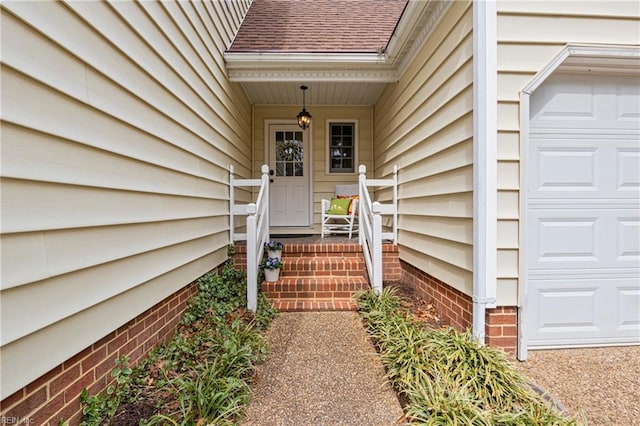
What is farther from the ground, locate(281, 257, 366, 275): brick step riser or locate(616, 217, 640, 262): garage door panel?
locate(616, 217, 640, 262): garage door panel

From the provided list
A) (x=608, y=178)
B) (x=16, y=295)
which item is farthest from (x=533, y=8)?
(x=16, y=295)

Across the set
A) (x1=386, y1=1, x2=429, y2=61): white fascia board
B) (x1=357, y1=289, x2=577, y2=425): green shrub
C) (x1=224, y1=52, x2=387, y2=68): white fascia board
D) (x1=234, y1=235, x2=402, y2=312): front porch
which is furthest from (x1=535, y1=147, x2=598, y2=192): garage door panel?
(x1=224, y1=52, x2=387, y2=68): white fascia board

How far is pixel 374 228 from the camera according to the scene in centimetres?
346

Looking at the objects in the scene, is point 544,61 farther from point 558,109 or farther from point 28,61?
Result: point 28,61

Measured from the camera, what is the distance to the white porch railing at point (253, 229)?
→ 319 centimetres

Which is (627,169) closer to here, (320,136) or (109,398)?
(109,398)

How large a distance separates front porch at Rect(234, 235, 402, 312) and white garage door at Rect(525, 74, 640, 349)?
174 cm

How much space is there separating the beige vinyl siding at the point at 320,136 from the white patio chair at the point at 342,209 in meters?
0.45

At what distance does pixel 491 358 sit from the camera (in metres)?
2.01

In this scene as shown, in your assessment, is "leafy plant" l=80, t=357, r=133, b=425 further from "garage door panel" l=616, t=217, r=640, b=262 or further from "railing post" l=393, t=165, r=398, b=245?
"garage door panel" l=616, t=217, r=640, b=262

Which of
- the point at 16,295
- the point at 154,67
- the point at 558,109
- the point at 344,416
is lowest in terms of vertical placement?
the point at 344,416

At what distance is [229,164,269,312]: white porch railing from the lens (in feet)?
10.5

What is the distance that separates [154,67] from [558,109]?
3061 mm

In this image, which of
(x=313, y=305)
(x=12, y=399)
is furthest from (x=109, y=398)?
(x=313, y=305)
